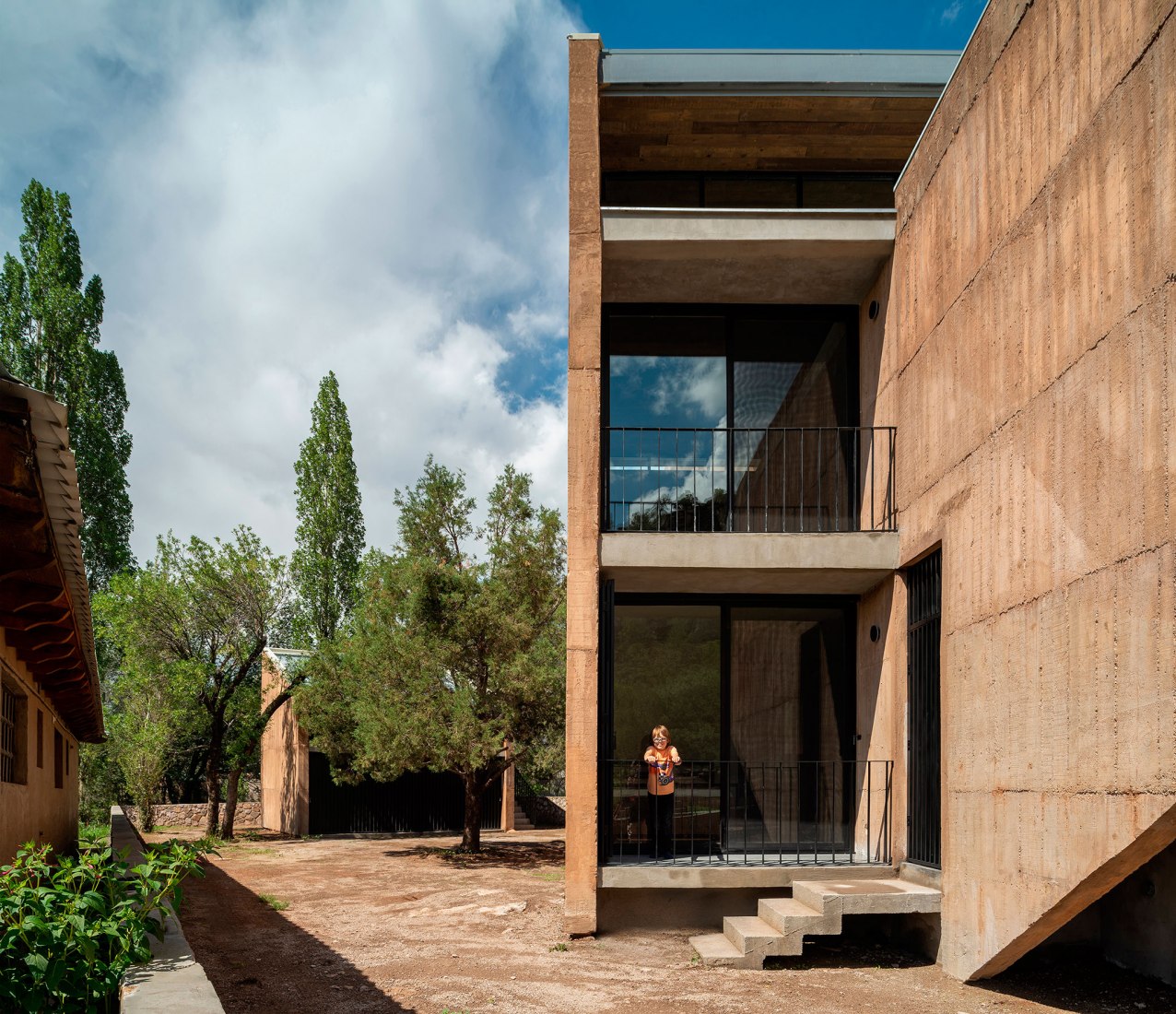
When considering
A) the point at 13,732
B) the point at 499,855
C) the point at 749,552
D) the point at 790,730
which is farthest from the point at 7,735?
the point at 499,855

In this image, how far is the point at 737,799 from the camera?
10531mm

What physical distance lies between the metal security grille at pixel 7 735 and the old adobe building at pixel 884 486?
4517mm

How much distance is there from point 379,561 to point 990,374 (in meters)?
14.7

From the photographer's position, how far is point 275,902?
1264 centimetres

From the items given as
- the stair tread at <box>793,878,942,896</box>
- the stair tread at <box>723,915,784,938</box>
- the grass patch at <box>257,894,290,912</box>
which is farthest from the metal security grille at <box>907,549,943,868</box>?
the grass patch at <box>257,894,290,912</box>

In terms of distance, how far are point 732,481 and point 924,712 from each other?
319cm

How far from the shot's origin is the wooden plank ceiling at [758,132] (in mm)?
10578

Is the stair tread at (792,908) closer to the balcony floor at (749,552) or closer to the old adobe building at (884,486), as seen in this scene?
the old adobe building at (884,486)

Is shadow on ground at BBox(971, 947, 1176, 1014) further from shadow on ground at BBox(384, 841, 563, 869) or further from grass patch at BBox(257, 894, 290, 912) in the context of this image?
shadow on ground at BBox(384, 841, 563, 869)

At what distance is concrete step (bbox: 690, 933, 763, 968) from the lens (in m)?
8.23

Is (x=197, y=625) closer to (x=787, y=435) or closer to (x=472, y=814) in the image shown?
(x=472, y=814)

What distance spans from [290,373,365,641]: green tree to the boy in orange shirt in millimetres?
18528

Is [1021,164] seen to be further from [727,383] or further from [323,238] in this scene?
[323,238]

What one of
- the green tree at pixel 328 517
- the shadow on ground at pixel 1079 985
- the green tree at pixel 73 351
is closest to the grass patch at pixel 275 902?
the shadow on ground at pixel 1079 985
